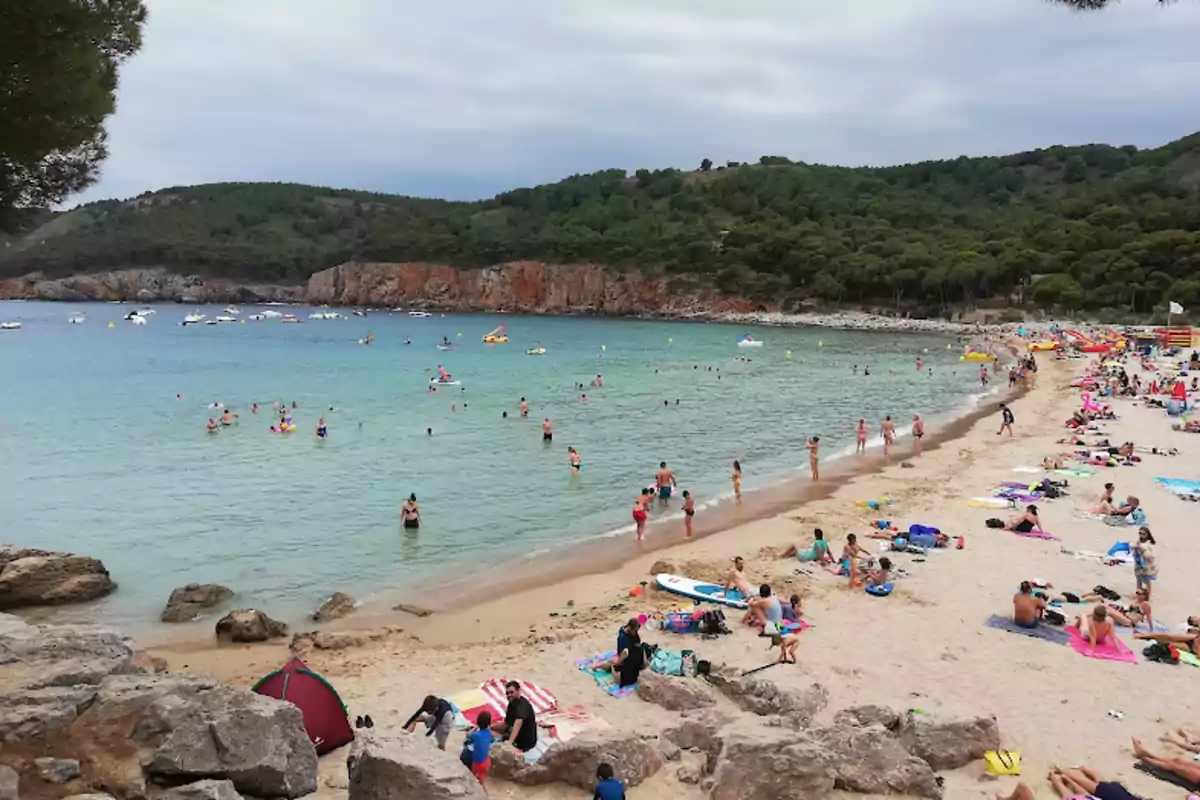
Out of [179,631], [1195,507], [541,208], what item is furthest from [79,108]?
[541,208]

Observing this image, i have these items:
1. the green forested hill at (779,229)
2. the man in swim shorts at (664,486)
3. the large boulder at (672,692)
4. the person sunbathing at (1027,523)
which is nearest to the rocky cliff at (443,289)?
the green forested hill at (779,229)

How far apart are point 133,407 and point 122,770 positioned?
37.5 metres

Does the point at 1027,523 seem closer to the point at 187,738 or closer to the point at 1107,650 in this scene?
the point at 1107,650

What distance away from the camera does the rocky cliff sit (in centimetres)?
12331

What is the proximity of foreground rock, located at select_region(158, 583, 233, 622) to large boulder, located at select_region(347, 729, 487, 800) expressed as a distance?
28.7 ft

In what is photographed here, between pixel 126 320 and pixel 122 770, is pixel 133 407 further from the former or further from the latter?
pixel 126 320

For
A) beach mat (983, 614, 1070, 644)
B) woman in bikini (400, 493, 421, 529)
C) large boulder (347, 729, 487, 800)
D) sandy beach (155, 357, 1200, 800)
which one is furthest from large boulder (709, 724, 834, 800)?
woman in bikini (400, 493, 421, 529)

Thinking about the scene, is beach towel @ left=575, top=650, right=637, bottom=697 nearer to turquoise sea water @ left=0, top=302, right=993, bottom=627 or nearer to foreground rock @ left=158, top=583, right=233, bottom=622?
turquoise sea water @ left=0, top=302, right=993, bottom=627

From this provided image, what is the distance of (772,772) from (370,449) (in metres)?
23.6

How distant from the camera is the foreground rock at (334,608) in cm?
1364

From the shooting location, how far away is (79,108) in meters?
9.88

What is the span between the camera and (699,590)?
44.3 feet

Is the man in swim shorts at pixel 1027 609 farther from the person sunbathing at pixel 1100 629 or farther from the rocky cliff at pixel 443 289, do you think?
the rocky cliff at pixel 443 289

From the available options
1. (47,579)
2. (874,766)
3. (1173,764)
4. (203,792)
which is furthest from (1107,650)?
(47,579)
